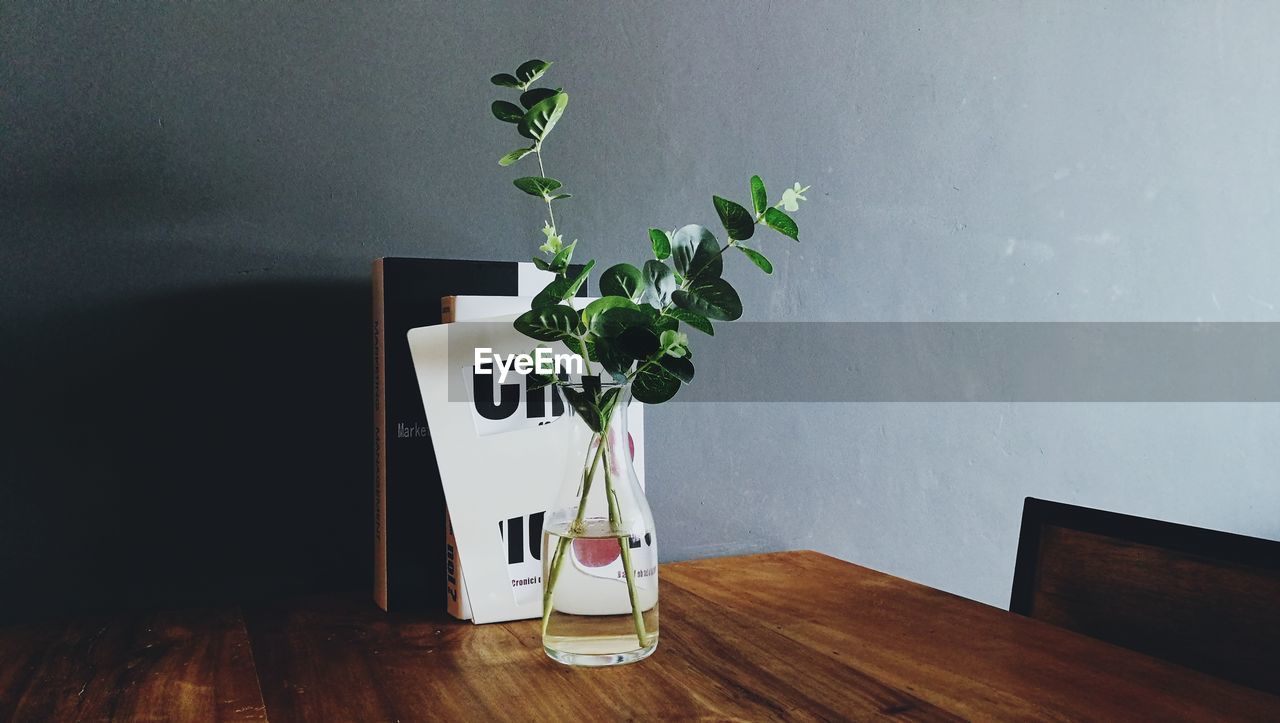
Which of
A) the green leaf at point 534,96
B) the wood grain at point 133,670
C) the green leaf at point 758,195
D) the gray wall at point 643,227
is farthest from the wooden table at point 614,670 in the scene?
the green leaf at point 534,96

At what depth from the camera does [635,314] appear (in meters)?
0.74

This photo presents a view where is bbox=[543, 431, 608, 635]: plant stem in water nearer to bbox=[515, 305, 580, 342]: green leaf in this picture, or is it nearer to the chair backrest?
A: bbox=[515, 305, 580, 342]: green leaf

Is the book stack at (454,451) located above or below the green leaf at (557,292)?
below

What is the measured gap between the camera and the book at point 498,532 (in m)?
0.88

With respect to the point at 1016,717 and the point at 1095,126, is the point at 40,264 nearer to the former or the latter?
the point at 1016,717

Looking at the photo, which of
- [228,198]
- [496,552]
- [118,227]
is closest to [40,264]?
[118,227]

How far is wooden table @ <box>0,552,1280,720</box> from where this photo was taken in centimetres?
65

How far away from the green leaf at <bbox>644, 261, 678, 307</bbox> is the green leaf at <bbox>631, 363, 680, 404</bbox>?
67 millimetres

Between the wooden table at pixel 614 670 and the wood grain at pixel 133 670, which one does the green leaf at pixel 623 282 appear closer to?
the wooden table at pixel 614 670

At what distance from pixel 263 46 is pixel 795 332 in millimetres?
767

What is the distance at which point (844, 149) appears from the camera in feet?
4.30

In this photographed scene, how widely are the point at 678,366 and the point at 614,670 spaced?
26 cm

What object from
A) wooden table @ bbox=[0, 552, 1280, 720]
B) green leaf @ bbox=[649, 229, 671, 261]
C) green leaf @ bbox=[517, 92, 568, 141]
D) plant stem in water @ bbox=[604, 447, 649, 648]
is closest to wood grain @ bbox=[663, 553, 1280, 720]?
wooden table @ bbox=[0, 552, 1280, 720]

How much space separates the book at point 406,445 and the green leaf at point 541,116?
0.62ft
